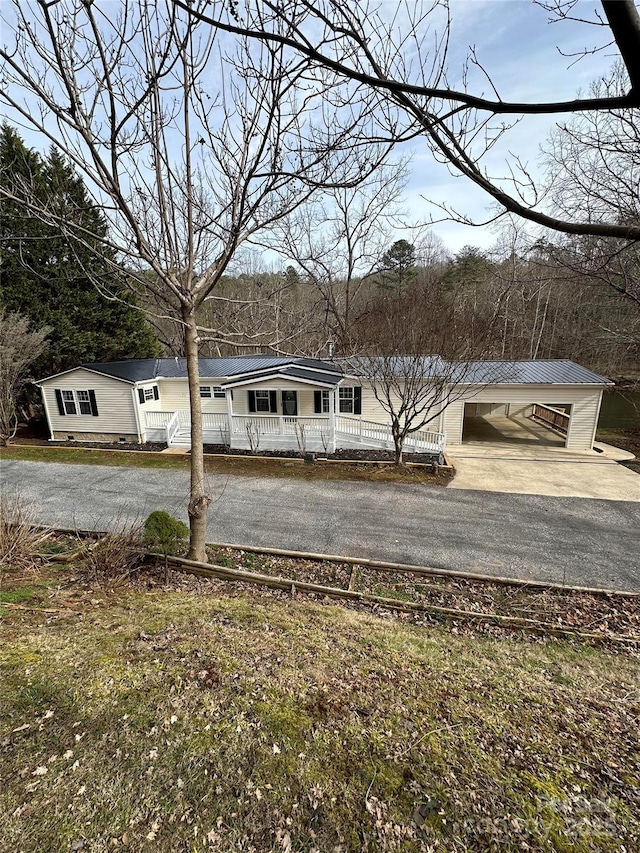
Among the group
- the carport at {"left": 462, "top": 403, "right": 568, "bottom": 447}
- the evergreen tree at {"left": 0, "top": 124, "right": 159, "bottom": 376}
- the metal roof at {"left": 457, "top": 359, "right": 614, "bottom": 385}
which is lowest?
the carport at {"left": 462, "top": 403, "right": 568, "bottom": 447}

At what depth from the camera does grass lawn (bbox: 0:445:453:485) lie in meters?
11.5

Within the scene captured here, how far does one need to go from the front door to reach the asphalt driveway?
15.2ft

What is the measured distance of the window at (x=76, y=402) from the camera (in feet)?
53.5

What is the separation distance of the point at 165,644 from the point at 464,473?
10.1 meters

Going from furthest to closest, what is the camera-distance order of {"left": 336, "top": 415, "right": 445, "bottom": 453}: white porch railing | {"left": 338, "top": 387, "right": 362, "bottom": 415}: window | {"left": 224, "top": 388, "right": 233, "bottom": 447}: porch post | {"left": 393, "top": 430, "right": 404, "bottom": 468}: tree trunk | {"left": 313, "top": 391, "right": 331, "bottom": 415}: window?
1. {"left": 338, "top": 387, "right": 362, "bottom": 415}: window
2. {"left": 313, "top": 391, "right": 331, "bottom": 415}: window
3. {"left": 224, "top": 388, "right": 233, "bottom": 447}: porch post
4. {"left": 336, "top": 415, "right": 445, "bottom": 453}: white porch railing
5. {"left": 393, "top": 430, "right": 404, "bottom": 468}: tree trunk

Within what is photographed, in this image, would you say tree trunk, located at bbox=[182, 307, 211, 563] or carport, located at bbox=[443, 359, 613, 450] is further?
carport, located at bbox=[443, 359, 613, 450]

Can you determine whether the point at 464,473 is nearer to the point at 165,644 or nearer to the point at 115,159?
the point at 165,644

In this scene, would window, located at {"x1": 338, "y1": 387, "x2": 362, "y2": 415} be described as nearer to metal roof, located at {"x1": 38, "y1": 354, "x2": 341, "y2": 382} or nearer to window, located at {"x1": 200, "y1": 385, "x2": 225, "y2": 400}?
metal roof, located at {"x1": 38, "y1": 354, "x2": 341, "y2": 382}

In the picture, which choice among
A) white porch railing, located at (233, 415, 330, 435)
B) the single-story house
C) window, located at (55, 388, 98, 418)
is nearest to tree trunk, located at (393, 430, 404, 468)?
the single-story house

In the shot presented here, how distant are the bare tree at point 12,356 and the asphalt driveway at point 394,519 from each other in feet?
18.3

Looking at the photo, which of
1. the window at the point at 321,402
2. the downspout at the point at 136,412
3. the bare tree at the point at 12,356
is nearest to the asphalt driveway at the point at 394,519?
the downspout at the point at 136,412

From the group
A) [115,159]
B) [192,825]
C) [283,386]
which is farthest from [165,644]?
[283,386]

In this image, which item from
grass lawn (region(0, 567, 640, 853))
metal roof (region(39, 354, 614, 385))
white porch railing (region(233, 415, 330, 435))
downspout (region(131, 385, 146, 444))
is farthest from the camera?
downspout (region(131, 385, 146, 444))

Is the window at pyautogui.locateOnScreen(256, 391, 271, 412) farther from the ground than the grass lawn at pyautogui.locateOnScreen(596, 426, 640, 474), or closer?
farther from the ground
